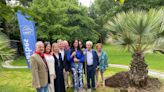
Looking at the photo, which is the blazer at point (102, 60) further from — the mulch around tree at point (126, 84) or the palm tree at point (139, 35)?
the mulch around tree at point (126, 84)

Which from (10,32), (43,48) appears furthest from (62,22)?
(43,48)

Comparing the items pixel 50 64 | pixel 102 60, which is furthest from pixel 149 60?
pixel 50 64

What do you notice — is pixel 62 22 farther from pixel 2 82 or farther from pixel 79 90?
pixel 79 90

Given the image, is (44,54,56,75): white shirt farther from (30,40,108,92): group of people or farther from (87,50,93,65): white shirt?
(87,50,93,65): white shirt

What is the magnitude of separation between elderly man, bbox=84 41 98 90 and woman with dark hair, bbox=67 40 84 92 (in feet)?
0.72

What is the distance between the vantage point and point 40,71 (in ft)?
18.9

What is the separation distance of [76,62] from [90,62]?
1.46ft

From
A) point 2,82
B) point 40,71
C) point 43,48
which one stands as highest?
point 43,48

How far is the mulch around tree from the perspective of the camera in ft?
28.1

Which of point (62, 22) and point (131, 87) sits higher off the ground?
point (62, 22)

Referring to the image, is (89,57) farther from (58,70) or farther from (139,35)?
(139,35)

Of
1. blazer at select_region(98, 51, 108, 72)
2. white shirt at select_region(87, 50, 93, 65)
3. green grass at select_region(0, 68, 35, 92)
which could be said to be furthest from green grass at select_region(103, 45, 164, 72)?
green grass at select_region(0, 68, 35, 92)

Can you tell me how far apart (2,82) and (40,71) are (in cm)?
516

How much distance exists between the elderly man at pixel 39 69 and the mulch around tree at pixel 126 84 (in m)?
3.49
